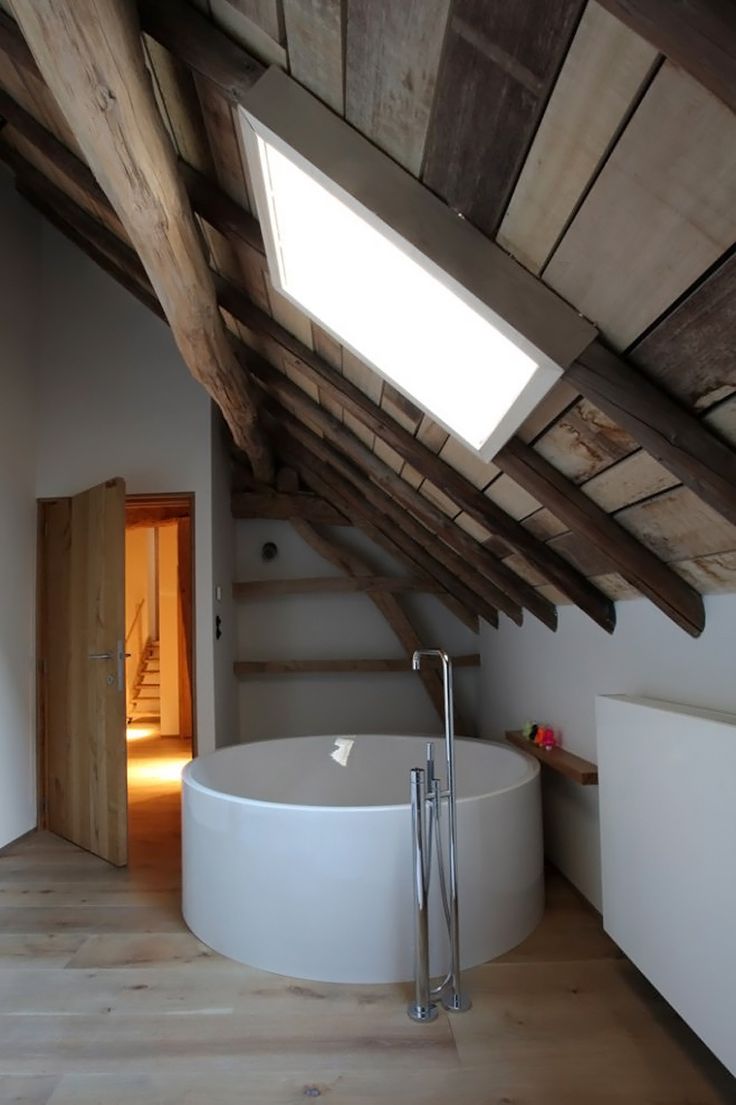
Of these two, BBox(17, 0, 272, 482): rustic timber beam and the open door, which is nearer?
BBox(17, 0, 272, 482): rustic timber beam

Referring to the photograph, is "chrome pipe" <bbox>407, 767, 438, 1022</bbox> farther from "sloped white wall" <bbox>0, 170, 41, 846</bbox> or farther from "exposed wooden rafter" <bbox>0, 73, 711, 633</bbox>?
"sloped white wall" <bbox>0, 170, 41, 846</bbox>

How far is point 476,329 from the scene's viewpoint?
1606mm

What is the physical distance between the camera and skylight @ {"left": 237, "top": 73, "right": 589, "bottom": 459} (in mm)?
1232

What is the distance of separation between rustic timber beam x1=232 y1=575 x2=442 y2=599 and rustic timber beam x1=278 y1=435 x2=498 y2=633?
12 cm

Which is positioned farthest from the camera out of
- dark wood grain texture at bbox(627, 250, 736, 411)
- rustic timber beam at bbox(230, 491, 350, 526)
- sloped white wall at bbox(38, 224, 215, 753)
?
rustic timber beam at bbox(230, 491, 350, 526)

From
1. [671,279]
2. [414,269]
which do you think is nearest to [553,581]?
[414,269]

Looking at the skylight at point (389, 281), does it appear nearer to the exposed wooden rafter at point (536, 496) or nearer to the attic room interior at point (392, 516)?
the attic room interior at point (392, 516)

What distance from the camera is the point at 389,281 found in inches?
65.1

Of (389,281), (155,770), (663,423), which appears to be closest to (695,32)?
(663,423)

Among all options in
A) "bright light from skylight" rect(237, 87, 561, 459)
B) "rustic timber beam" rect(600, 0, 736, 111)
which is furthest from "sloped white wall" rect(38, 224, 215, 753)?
"rustic timber beam" rect(600, 0, 736, 111)

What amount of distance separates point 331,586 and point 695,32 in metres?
4.22

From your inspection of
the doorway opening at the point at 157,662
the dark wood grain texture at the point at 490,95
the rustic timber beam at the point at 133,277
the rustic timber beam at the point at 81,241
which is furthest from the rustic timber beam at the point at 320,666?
the dark wood grain texture at the point at 490,95

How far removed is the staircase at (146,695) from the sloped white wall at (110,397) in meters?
4.17

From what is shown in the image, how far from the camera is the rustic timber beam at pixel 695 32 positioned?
0.66 meters
